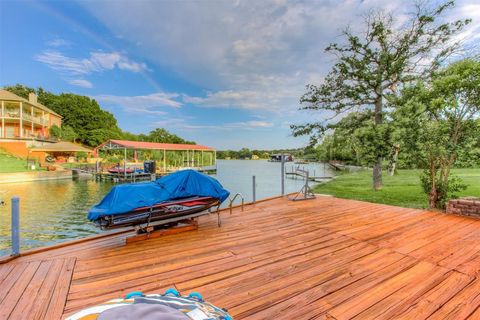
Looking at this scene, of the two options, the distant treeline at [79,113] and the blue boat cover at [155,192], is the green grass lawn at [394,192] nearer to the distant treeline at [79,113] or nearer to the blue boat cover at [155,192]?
the blue boat cover at [155,192]

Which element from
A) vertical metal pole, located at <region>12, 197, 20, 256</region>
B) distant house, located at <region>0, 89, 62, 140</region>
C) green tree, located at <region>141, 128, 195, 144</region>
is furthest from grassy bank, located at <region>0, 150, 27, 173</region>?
green tree, located at <region>141, 128, 195, 144</region>

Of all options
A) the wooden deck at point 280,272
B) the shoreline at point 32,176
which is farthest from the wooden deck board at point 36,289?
the shoreline at point 32,176

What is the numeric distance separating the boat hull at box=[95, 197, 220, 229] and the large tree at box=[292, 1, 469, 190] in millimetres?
7404

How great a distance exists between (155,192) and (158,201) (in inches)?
6.7

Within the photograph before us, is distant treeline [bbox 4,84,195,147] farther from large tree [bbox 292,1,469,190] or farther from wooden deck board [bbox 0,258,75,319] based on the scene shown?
wooden deck board [bbox 0,258,75,319]

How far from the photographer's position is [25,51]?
22.6 metres

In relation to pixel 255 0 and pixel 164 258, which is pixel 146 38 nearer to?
pixel 255 0

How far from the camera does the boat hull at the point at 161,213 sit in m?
3.46

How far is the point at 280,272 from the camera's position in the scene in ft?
8.55

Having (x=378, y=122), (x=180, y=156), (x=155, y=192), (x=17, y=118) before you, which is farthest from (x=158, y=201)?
(x=17, y=118)

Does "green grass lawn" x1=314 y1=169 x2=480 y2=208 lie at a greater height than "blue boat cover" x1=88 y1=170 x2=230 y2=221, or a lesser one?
lesser

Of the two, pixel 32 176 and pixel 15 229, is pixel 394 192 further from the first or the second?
pixel 32 176

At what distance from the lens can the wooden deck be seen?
1997mm

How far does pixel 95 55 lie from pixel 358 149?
80.3 feet
